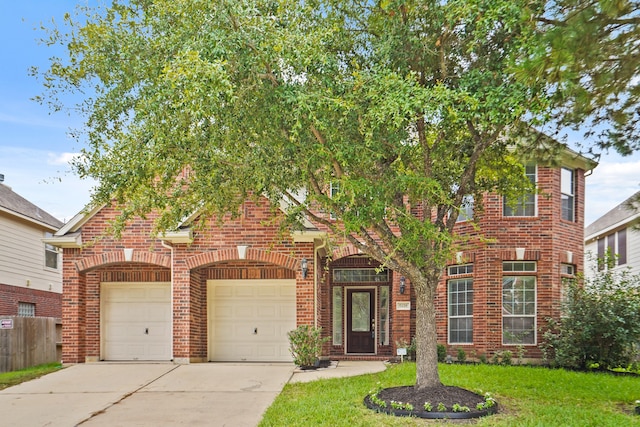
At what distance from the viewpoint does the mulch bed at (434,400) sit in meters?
8.61

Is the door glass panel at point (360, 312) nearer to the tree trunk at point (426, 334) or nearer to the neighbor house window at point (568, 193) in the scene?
the neighbor house window at point (568, 193)

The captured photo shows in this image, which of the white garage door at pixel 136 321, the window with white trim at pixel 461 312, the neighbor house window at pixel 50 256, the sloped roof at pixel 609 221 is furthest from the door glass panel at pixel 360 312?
the neighbor house window at pixel 50 256

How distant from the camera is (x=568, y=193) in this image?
16.6 metres

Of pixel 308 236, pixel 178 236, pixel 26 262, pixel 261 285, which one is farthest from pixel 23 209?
pixel 308 236

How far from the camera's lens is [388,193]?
9047mm

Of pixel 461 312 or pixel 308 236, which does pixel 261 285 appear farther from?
pixel 461 312

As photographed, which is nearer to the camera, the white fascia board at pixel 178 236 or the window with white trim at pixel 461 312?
the white fascia board at pixel 178 236

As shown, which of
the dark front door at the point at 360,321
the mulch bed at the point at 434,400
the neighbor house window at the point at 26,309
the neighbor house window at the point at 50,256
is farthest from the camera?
the neighbor house window at the point at 50,256

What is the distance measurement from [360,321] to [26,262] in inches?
468

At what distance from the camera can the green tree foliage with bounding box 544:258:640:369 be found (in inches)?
552

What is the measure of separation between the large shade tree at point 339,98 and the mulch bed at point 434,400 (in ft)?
0.94

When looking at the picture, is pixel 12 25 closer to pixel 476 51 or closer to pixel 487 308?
pixel 476 51

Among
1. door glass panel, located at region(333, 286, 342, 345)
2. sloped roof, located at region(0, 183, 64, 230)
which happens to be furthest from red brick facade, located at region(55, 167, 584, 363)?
sloped roof, located at region(0, 183, 64, 230)

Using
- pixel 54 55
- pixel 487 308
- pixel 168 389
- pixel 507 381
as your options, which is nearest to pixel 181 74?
pixel 54 55
